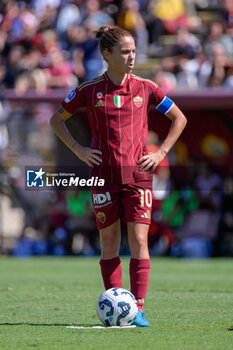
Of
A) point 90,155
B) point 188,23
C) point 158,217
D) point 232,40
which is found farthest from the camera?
point 188,23

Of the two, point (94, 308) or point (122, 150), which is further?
point (94, 308)

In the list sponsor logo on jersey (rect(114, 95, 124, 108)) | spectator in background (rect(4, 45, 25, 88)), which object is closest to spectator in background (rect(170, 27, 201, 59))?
spectator in background (rect(4, 45, 25, 88))

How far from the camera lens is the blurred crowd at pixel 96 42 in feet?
52.7

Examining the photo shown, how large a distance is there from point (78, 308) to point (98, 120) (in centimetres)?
215

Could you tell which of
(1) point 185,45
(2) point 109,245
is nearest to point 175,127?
(2) point 109,245

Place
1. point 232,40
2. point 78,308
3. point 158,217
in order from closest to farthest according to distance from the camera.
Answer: point 78,308
point 158,217
point 232,40

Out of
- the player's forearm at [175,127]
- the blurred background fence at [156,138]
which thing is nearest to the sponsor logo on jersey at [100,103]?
the player's forearm at [175,127]

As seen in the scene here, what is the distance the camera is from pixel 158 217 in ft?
50.2

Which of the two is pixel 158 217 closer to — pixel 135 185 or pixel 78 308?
pixel 78 308

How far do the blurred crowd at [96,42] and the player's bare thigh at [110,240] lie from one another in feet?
30.6

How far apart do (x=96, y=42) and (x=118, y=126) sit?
38.5 feet

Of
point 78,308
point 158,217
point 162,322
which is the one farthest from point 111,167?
point 158,217

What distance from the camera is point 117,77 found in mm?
5969

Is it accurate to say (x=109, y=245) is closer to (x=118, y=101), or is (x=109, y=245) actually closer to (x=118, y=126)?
(x=118, y=126)
